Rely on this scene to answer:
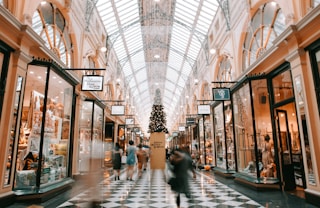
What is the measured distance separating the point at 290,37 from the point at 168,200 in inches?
212

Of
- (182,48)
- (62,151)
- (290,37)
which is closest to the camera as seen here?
(290,37)

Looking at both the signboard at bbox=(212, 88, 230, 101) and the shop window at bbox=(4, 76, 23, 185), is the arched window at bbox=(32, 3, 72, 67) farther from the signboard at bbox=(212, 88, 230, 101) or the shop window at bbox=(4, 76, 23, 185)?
the signboard at bbox=(212, 88, 230, 101)

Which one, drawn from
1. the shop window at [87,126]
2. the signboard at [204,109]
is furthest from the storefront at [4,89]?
the signboard at [204,109]

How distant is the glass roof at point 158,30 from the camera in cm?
1416

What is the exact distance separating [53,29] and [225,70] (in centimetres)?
845

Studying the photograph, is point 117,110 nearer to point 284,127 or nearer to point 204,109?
point 204,109

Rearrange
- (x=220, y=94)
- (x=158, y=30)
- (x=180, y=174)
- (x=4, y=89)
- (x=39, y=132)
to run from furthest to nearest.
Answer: (x=158, y=30) < (x=220, y=94) < (x=39, y=132) < (x=4, y=89) < (x=180, y=174)

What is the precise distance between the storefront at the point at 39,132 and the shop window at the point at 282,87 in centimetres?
717

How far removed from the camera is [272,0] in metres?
7.58

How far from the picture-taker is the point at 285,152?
7.38 metres

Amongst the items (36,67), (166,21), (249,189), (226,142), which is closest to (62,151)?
(36,67)

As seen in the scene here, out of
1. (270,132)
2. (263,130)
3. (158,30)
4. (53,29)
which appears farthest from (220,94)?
(158,30)

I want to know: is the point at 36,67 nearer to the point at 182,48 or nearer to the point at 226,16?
the point at 226,16

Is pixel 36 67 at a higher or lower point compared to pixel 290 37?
lower
